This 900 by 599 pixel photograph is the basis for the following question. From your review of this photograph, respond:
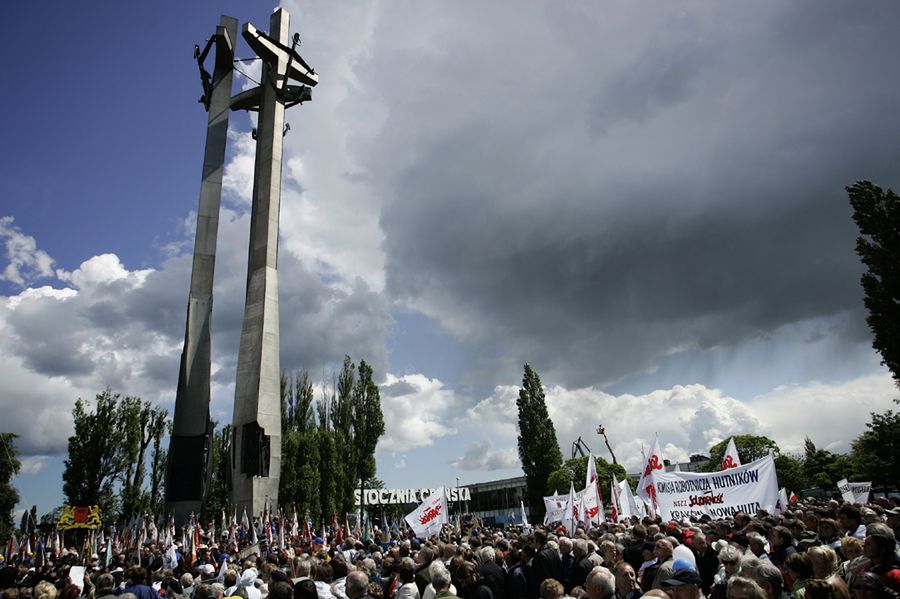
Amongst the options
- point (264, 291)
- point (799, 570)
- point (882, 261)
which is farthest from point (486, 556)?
point (882, 261)

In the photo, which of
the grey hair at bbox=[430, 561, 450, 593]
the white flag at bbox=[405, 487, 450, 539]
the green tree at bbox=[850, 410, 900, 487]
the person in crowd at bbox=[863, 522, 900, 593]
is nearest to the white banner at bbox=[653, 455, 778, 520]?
the white flag at bbox=[405, 487, 450, 539]

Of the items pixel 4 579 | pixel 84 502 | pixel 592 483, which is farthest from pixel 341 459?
pixel 4 579

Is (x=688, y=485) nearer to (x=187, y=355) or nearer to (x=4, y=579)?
(x=4, y=579)

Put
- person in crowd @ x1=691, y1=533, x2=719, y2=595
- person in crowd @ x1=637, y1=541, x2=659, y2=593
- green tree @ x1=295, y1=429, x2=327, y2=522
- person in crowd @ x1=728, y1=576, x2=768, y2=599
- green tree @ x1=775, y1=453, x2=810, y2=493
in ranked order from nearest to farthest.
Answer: person in crowd @ x1=728, y1=576, x2=768, y2=599 → person in crowd @ x1=637, y1=541, x2=659, y2=593 → person in crowd @ x1=691, y1=533, x2=719, y2=595 → green tree @ x1=295, y1=429, x2=327, y2=522 → green tree @ x1=775, y1=453, x2=810, y2=493

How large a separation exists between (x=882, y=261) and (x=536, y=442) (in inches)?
1133

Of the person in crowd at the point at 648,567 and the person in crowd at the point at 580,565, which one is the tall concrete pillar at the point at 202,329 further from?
the person in crowd at the point at 648,567

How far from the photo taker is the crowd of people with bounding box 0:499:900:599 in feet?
12.9

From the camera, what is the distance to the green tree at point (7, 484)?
45.7 metres

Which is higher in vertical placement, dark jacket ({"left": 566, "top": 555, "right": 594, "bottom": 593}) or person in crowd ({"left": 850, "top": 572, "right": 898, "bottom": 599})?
person in crowd ({"left": 850, "top": 572, "right": 898, "bottom": 599})

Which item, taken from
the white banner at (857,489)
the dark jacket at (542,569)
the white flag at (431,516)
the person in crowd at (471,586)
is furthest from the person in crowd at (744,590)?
the white banner at (857,489)

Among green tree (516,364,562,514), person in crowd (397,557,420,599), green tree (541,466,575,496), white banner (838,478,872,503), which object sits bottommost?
white banner (838,478,872,503)

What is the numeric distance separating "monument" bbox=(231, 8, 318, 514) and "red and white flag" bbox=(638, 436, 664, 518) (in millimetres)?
13771

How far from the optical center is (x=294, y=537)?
51.0ft

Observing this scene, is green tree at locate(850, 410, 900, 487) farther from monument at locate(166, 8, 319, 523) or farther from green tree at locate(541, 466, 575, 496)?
monument at locate(166, 8, 319, 523)
